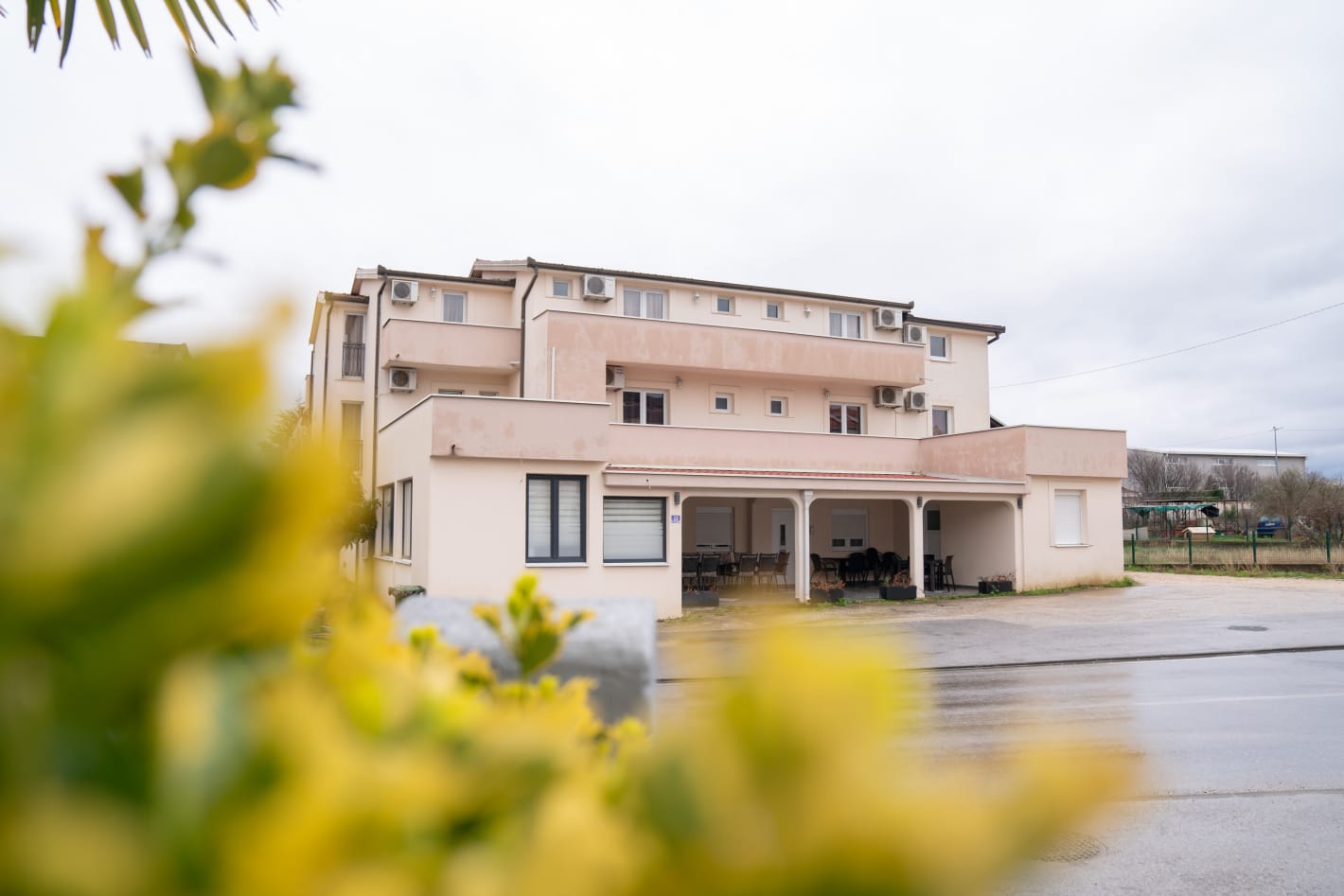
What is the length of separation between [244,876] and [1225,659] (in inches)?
684

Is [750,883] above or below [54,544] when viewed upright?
below

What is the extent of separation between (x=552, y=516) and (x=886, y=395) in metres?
14.0

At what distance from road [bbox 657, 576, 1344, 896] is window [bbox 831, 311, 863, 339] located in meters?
11.9

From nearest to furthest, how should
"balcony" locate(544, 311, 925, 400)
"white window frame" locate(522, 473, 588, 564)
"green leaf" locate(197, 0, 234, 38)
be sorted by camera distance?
1. "green leaf" locate(197, 0, 234, 38)
2. "white window frame" locate(522, 473, 588, 564)
3. "balcony" locate(544, 311, 925, 400)

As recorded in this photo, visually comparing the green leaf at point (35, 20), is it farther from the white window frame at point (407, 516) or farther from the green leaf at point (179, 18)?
the white window frame at point (407, 516)

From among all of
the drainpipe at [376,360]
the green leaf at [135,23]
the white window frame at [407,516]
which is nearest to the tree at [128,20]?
the green leaf at [135,23]

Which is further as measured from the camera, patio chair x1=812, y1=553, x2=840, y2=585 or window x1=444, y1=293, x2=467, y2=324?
window x1=444, y1=293, x2=467, y2=324

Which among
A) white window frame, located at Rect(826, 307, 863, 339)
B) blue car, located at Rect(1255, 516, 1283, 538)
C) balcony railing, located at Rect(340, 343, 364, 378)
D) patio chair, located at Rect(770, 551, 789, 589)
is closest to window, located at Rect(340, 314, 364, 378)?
balcony railing, located at Rect(340, 343, 364, 378)

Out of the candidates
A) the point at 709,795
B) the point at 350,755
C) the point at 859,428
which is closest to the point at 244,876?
the point at 350,755

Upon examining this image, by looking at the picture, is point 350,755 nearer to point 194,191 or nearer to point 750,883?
point 750,883

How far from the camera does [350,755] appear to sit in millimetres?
317

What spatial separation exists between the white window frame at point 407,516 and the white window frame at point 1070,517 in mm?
16835

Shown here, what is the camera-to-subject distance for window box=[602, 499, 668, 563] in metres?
20.2

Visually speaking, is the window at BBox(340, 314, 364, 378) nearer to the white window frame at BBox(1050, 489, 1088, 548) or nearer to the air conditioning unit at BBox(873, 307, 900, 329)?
the air conditioning unit at BBox(873, 307, 900, 329)
